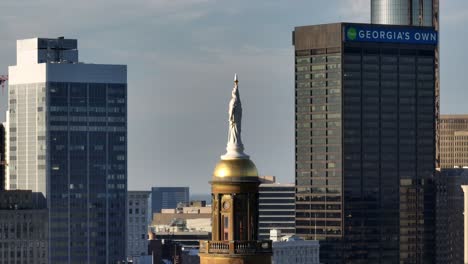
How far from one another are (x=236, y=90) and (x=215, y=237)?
8.16 metres

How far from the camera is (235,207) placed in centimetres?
11169

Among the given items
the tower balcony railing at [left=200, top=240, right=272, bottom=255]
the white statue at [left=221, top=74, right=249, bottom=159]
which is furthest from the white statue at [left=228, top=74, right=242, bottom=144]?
the tower balcony railing at [left=200, top=240, right=272, bottom=255]

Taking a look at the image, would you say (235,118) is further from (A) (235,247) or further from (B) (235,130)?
(A) (235,247)

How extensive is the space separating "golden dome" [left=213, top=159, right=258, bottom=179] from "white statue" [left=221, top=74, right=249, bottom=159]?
1.05ft

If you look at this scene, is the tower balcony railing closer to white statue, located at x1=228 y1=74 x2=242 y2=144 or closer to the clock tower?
the clock tower

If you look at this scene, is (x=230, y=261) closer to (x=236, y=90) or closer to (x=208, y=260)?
(x=208, y=260)

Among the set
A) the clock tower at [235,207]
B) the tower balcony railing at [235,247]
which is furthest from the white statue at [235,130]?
the tower balcony railing at [235,247]

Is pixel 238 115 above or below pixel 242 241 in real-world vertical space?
above

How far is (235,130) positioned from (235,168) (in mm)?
2281

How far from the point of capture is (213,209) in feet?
370

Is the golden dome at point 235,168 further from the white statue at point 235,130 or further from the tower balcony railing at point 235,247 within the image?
the tower balcony railing at point 235,247

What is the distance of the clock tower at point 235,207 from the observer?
11181 cm

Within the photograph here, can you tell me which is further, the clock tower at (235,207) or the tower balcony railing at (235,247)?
the tower balcony railing at (235,247)

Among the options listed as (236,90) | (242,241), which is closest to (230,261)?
(242,241)
